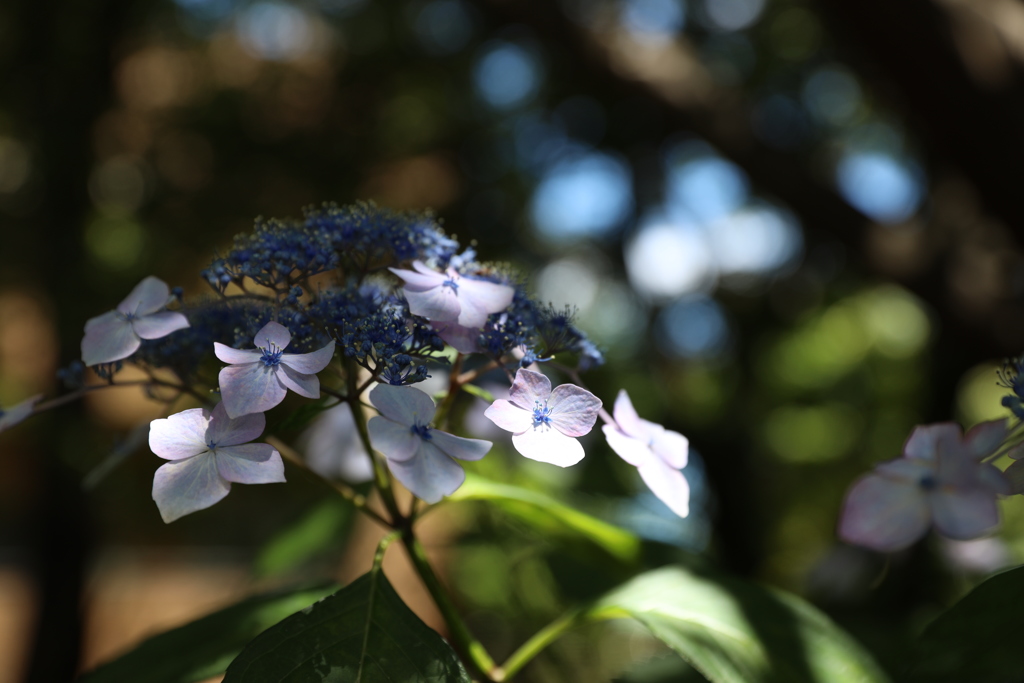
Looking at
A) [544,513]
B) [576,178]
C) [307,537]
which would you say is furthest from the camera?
[576,178]

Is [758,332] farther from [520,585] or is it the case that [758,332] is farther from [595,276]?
[520,585]

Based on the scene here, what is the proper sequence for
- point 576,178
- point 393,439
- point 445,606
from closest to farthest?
point 393,439, point 445,606, point 576,178

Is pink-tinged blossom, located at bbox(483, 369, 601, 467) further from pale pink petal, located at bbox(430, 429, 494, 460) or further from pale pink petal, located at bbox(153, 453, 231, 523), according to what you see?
pale pink petal, located at bbox(153, 453, 231, 523)

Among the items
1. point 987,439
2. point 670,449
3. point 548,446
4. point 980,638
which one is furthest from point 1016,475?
point 548,446

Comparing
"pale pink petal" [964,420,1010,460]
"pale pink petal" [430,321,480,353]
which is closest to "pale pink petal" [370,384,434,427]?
"pale pink petal" [430,321,480,353]

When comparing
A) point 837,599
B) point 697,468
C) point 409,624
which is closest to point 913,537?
point 409,624

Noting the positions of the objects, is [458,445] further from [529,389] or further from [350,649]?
[350,649]

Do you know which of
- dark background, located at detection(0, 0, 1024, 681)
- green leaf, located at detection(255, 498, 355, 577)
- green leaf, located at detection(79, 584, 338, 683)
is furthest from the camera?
dark background, located at detection(0, 0, 1024, 681)
